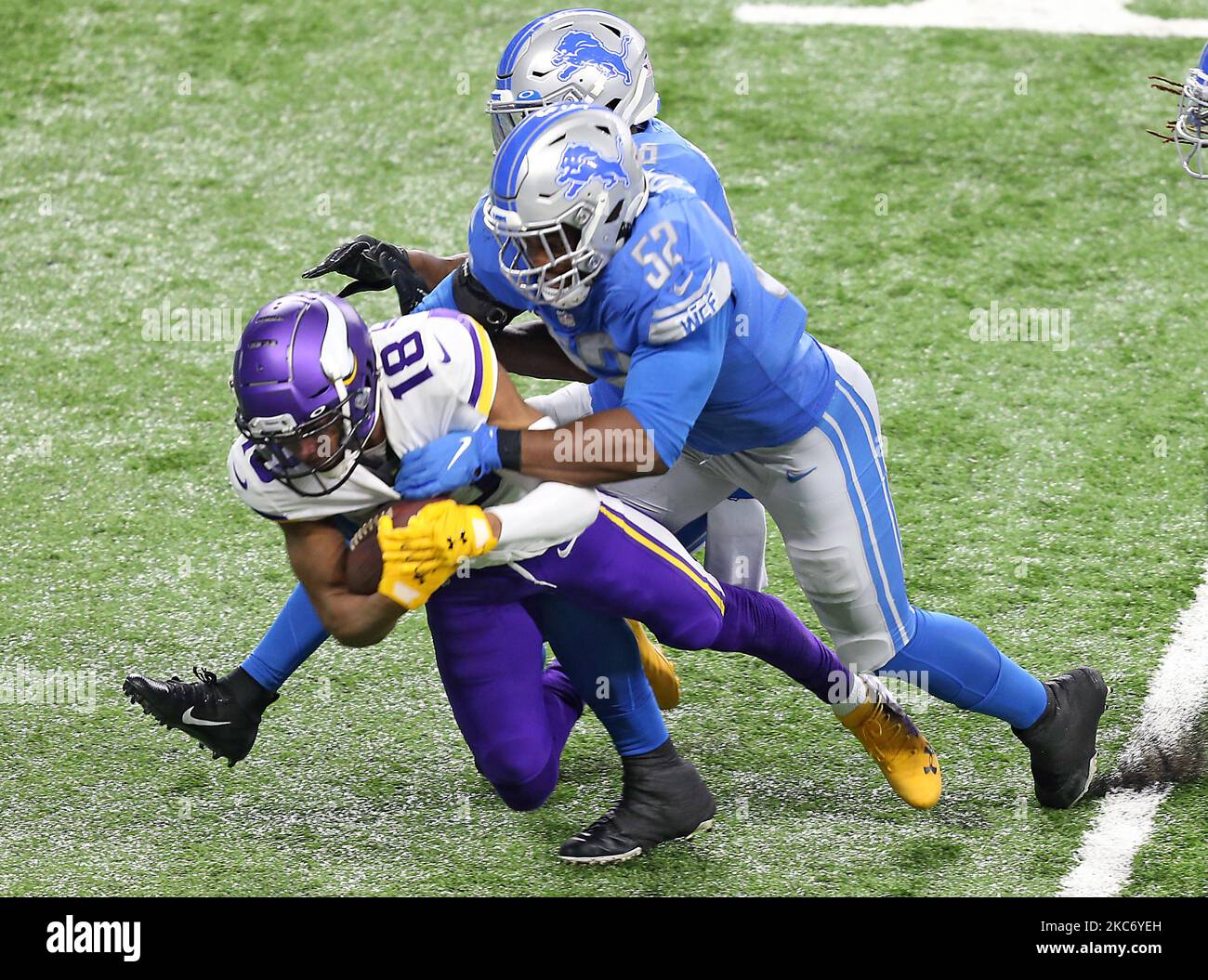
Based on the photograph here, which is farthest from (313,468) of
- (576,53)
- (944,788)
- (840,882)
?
(944,788)

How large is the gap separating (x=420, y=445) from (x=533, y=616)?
1.72 feet

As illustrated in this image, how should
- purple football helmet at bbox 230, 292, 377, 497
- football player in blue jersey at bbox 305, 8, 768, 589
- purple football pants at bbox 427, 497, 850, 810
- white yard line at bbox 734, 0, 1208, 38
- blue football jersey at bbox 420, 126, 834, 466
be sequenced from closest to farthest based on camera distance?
1. purple football helmet at bbox 230, 292, 377, 497
2. blue football jersey at bbox 420, 126, 834, 466
3. purple football pants at bbox 427, 497, 850, 810
4. football player in blue jersey at bbox 305, 8, 768, 589
5. white yard line at bbox 734, 0, 1208, 38

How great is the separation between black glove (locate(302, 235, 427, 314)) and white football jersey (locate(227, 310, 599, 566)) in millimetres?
639

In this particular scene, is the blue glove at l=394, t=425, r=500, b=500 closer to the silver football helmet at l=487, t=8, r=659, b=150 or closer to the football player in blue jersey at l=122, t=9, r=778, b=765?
the football player in blue jersey at l=122, t=9, r=778, b=765

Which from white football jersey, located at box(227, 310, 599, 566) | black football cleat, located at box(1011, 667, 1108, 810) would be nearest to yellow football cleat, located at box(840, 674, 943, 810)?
black football cleat, located at box(1011, 667, 1108, 810)

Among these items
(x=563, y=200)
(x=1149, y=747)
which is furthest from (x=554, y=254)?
(x=1149, y=747)

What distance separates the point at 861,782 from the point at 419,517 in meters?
1.42

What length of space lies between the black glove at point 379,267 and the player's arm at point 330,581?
79 cm

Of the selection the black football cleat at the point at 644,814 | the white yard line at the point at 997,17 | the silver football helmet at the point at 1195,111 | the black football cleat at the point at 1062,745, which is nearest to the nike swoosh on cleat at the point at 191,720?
the black football cleat at the point at 644,814

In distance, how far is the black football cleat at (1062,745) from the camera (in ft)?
12.3

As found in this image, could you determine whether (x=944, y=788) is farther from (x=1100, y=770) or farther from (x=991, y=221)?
(x=991, y=221)

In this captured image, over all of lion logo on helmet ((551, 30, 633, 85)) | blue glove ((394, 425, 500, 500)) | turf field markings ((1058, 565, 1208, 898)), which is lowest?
turf field markings ((1058, 565, 1208, 898))

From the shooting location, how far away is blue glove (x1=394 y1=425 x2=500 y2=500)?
314cm

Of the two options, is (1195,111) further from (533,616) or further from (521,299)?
(533,616)
